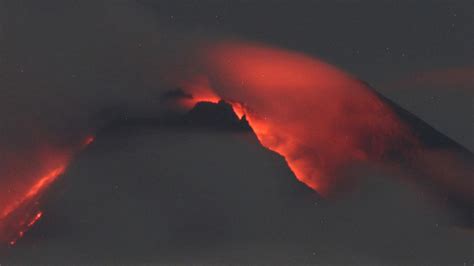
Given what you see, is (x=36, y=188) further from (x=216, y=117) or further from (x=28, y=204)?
(x=216, y=117)

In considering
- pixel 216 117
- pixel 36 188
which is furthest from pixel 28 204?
pixel 216 117

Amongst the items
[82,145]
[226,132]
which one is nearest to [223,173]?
[226,132]

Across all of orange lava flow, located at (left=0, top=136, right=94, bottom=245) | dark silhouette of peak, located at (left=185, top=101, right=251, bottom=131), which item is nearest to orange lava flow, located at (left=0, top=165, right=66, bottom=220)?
orange lava flow, located at (left=0, top=136, right=94, bottom=245)

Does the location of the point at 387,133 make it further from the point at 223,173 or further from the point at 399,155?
the point at 223,173

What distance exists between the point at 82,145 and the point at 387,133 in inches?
98.2

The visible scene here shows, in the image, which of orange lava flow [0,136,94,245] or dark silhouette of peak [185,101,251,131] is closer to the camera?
orange lava flow [0,136,94,245]

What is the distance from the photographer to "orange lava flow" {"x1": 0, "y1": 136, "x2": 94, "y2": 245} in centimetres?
539

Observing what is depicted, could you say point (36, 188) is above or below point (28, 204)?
above

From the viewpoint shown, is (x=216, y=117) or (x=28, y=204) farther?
(x=216, y=117)

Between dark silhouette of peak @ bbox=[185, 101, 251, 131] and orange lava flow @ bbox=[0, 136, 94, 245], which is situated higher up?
dark silhouette of peak @ bbox=[185, 101, 251, 131]

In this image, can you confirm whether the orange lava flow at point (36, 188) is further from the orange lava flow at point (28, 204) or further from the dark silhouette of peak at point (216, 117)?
the dark silhouette of peak at point (216, 117)

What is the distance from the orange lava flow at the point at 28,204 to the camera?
5.39 metres

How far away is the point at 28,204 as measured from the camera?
18.1 ft

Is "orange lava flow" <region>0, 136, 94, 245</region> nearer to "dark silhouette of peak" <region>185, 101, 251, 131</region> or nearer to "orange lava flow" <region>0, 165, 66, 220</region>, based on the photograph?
"orange lava flow" <region>0, 165, 66, 220</region>
